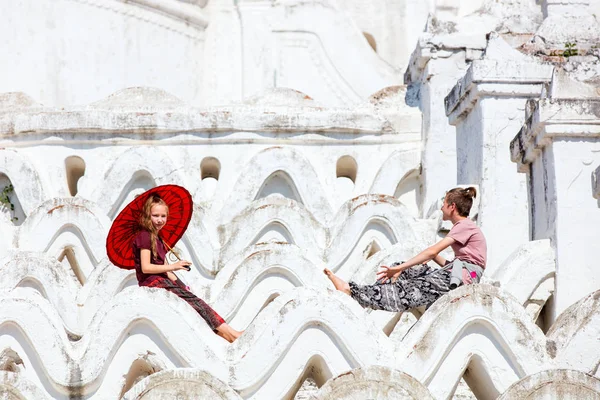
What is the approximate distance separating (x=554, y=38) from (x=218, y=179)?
302cm

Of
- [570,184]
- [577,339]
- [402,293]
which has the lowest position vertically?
[577,339]

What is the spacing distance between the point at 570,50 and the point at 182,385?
4.75m

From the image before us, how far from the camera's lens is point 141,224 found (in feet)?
28.9

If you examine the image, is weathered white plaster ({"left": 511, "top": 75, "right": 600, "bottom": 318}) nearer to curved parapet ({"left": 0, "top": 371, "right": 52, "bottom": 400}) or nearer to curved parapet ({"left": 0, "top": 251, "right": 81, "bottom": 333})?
curved parapet ({"left": 0, "top": 251, "right": 81, "bottom": 333})

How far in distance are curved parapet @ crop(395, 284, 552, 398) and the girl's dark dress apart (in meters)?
1.12

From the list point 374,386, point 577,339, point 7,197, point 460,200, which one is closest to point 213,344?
point 374,386

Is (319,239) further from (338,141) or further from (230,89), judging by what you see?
(230,89)

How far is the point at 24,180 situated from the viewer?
12.4 m

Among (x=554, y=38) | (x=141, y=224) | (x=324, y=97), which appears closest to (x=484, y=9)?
(x=554, y=38)

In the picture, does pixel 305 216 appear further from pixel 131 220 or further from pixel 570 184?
pixel 131 220

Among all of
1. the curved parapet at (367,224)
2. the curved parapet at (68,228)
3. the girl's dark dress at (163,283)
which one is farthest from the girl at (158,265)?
the curved parapet at (367,224)

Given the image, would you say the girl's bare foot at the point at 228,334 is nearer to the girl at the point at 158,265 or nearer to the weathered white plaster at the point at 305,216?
the girl at the point at 158,265

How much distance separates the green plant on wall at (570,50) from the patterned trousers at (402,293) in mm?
2943

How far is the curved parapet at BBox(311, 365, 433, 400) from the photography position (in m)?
7.68
